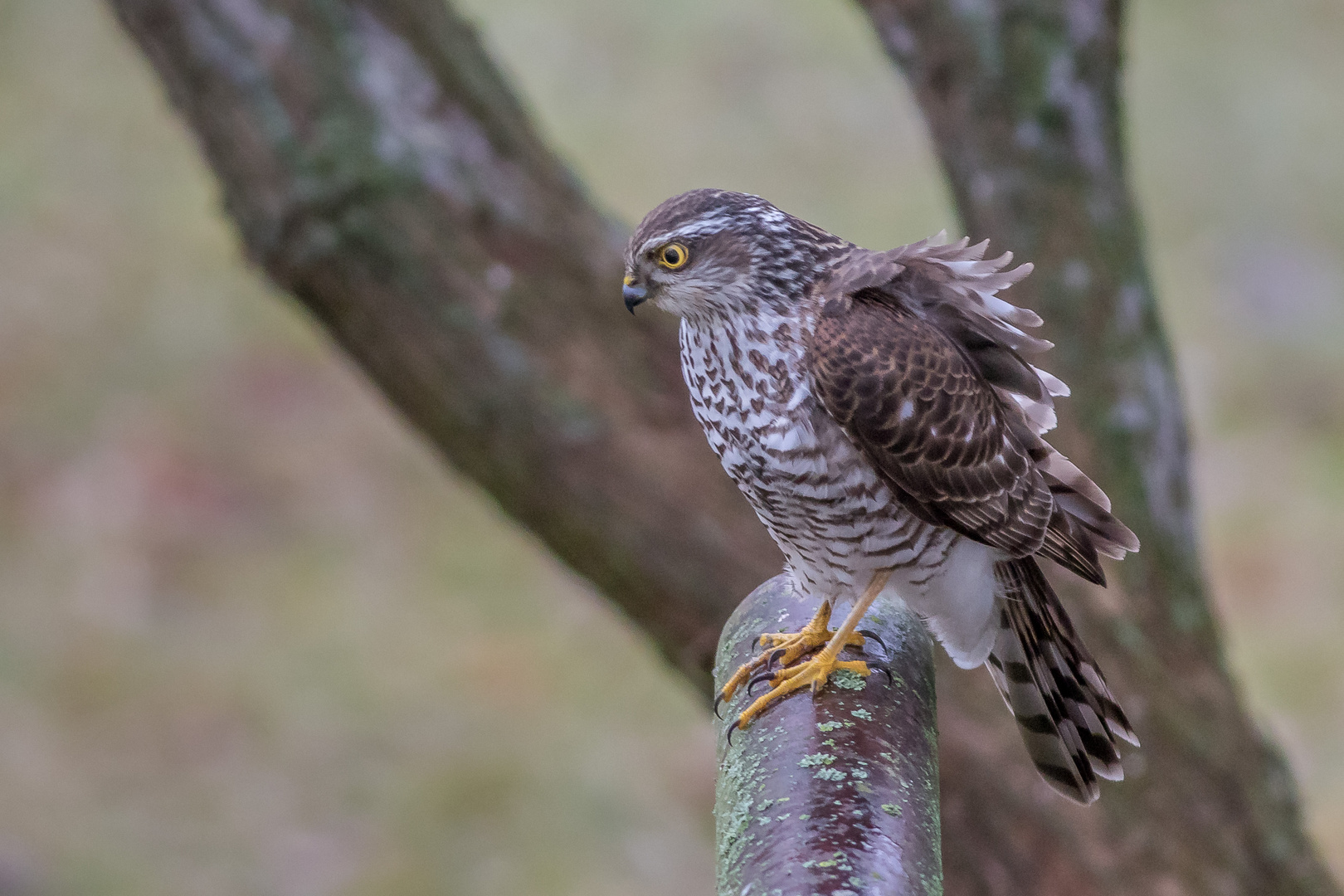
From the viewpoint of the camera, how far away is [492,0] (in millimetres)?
10328

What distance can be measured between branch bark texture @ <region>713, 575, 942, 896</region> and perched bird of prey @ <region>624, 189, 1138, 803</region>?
0.15 metres

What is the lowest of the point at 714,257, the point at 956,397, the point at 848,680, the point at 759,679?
the point at 848,680

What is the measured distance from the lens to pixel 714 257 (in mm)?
2572

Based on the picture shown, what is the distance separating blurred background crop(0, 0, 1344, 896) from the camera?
642 centimetres

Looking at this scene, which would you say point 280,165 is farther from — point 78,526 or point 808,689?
point 78,526

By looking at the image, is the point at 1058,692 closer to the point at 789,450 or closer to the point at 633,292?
the point at 789,450

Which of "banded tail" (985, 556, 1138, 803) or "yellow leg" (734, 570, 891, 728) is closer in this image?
"yellow leg" (734, 570, 891, 728)

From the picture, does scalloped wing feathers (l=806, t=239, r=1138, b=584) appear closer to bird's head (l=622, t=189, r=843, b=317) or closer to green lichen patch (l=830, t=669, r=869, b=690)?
bird's head (l=622, t=189, r=843, b=317)

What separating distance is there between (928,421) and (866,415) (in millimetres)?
139

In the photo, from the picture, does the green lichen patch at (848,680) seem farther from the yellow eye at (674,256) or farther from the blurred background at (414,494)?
the blurred background at (414,494)

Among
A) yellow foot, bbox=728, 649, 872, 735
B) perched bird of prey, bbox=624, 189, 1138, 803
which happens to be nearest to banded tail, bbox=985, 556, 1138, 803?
perched bird of prey, bbox=624, 189, 1138, 803

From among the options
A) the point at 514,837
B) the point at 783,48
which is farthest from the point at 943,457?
the point at 783,48

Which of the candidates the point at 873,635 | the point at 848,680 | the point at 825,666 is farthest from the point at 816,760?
the point at 873,635

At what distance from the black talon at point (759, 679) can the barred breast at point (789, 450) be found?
0.77 ft
